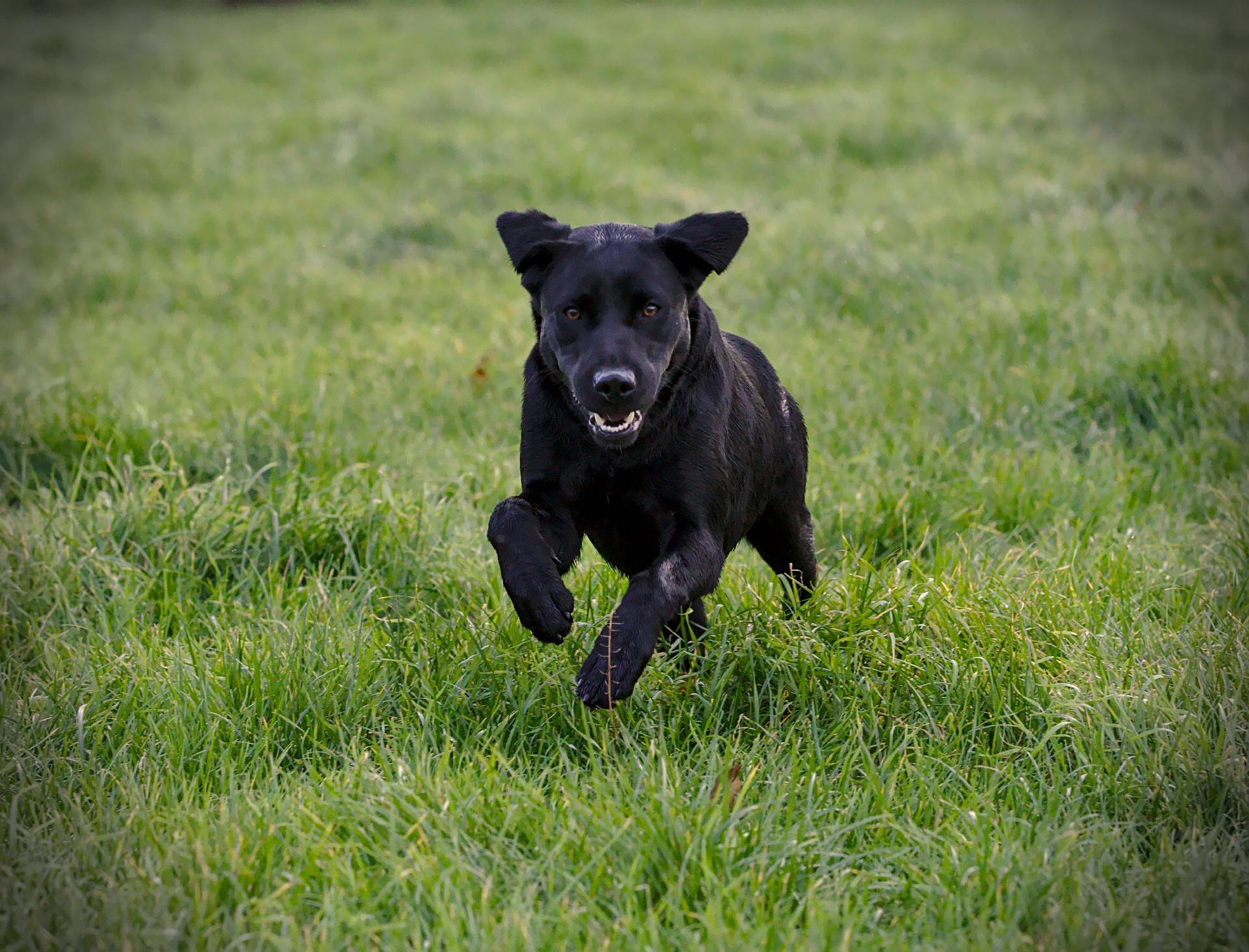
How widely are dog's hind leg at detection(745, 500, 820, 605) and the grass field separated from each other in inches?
7.7

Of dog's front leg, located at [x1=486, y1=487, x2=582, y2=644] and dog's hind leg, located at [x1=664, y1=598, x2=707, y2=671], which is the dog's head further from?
dog's hind leg, located at [x1=664, y1=598, x2=707, y2=671]

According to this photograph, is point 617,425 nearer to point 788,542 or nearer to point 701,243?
point 701,243

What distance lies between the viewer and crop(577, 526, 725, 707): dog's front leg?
2.93 metres

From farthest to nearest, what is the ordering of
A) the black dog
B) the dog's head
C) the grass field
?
the dog's head < the black dog < the grass field

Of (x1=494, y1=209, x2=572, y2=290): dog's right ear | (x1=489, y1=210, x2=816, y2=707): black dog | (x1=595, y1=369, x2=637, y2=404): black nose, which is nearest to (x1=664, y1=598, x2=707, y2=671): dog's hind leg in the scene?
(x1=489, y1=210, x2=816, y2=707): black dog

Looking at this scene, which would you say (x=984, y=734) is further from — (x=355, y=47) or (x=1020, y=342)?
(x=355, y=47)

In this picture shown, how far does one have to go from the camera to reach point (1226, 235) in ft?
27.8

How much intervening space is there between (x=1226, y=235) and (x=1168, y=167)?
76.1 inches

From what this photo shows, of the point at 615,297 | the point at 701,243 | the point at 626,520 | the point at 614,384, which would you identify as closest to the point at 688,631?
the point at 626,520

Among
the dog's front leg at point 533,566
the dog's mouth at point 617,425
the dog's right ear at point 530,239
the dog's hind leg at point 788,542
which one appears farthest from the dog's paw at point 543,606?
the dog's hind leg at point 788,542

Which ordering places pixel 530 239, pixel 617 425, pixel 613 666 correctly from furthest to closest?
1. pixel 530 239
2. pixel 617 425
3. pixel 613 666

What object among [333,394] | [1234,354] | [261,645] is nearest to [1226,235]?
[1234,354]

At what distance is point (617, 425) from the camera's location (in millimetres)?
3174

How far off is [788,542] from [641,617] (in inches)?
42.3
